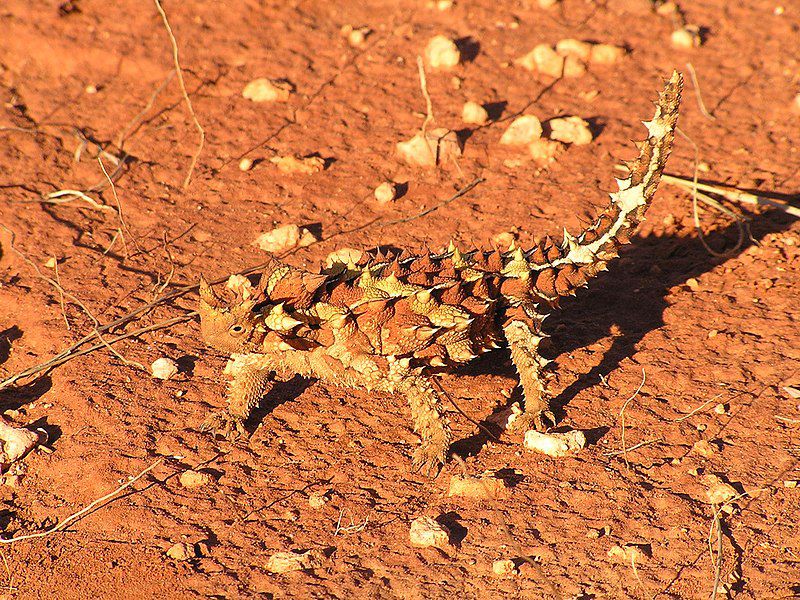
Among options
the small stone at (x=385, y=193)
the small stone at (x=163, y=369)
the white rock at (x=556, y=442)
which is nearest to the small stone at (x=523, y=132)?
the small stone at (x=385, y=193)

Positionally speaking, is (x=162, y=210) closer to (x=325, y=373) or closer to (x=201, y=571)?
(x=325, y=373)

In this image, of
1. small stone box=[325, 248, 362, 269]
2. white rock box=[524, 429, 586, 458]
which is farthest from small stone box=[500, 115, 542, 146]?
white rock box=[524, 429, 586, 458]

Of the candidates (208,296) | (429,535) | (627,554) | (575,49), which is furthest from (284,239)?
(575,49)

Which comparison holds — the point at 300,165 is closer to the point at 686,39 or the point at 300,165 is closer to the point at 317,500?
the point at 317,500

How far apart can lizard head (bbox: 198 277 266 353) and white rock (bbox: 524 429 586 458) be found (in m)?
1.67

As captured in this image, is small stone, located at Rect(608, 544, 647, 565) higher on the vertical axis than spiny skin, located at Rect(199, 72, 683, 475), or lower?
lower

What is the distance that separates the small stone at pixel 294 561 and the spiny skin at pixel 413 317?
2.82 feet

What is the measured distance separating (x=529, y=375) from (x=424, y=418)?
0.73 metres

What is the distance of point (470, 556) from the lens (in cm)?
395

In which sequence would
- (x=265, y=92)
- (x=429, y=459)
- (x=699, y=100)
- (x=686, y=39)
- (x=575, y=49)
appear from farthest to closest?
(x=686, y=39)
(x=575, y=49)
(x=699, y=100)
(x=265, y=92)
(x=429, y=459)

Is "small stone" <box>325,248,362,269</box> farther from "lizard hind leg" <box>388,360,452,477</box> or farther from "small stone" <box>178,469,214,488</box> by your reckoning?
"small stone" <box>178,469,214,488</box>

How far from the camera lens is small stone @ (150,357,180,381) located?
5090mm

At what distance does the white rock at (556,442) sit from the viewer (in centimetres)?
461

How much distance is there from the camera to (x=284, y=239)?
252 inches
